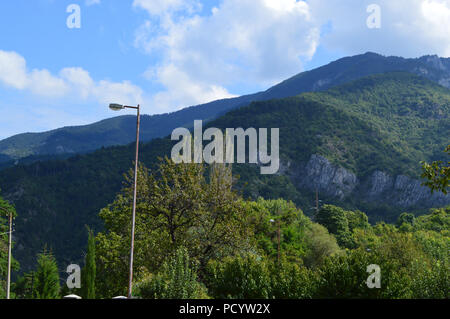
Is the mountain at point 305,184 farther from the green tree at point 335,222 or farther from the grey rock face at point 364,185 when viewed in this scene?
the green tree at point 335,222

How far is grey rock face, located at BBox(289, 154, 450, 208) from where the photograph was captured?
172 m

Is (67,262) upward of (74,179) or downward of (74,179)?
downward

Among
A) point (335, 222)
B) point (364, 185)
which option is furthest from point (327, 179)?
point (335, 222)

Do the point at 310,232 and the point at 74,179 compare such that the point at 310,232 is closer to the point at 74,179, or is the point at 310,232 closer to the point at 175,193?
the point at 175,193

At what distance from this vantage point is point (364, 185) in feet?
594

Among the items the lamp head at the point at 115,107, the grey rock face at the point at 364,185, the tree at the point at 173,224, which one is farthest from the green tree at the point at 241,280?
the grey rock face at the point at 364,185

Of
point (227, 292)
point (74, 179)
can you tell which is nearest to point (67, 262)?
point (74, 179)

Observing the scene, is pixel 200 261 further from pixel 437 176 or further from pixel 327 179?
pixel 327 179

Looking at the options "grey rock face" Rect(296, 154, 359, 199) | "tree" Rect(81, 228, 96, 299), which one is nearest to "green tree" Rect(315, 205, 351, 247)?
"tree" Rect(81, 228, 96, 299)

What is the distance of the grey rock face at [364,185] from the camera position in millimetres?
171625

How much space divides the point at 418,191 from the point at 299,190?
4669cm

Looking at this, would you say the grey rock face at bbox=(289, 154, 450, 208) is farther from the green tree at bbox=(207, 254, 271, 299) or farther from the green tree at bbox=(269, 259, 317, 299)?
the green tree at bbox=(207, 254, 271, 299)
